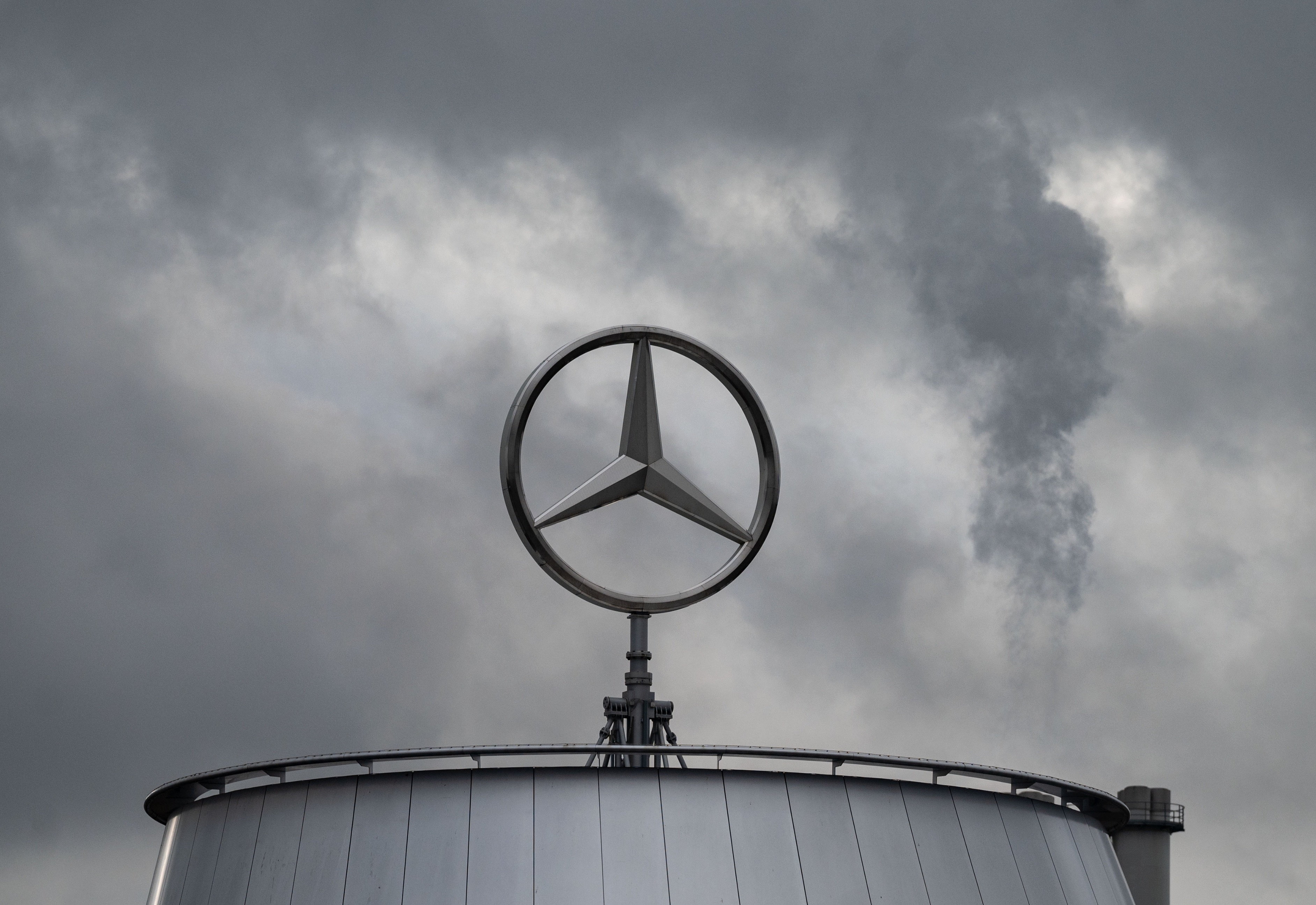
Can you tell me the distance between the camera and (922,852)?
21.5 meters

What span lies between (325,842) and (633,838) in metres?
4.90

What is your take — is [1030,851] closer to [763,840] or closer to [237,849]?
[763,840]

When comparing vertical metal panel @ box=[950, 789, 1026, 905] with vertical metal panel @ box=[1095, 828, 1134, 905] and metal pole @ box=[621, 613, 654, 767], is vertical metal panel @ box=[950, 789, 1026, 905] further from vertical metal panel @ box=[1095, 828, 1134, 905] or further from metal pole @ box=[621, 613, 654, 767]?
metal pole @ box=[621, 613, 654, 767]

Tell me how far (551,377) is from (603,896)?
31.1 feet

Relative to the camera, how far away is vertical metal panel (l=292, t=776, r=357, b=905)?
20516 mm

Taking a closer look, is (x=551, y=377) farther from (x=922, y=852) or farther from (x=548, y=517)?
(x=922, y=852)

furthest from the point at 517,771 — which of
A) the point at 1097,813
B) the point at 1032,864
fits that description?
the point at 1097,813

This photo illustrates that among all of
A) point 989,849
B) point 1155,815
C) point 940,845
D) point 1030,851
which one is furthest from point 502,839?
point 1155,815

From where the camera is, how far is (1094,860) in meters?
25.1

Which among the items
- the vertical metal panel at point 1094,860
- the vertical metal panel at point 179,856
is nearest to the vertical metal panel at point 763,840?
the vertical metal panel at point 1094,860

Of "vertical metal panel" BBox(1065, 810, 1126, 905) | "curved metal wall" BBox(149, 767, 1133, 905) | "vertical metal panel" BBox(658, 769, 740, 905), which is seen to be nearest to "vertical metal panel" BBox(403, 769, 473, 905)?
"curved metal wall" BBox(149, 767, 1133, 905)

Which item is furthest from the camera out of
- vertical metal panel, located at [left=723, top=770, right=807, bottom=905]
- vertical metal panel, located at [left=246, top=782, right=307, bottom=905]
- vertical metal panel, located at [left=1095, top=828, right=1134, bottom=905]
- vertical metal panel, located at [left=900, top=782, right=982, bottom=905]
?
vertical metal panel, located at [left=1095, top=828, right=1134, bottom=905]

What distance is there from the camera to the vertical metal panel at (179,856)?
23.5 m

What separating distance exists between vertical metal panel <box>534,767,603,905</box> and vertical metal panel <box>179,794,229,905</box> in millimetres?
6191
